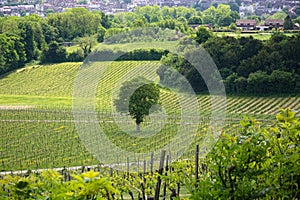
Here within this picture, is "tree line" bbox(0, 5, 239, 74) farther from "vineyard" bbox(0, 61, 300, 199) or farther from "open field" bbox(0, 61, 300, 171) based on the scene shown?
"vineyard" bbox(0, 61, 300, 199)

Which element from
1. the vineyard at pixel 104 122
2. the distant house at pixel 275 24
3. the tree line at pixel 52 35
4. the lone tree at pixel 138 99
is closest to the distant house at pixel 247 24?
the distant house at pixel 275 24

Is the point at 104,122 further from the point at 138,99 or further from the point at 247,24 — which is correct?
the point at 247,24

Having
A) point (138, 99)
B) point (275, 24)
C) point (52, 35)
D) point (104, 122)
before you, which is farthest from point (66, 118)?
point (275, 24)

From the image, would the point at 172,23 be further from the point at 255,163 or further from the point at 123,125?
the point at 255,163

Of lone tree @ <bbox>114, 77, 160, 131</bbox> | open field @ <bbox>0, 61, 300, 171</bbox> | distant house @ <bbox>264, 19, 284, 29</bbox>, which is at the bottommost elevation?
open field @ <bbox>0, 61, 300, 171</bbox>

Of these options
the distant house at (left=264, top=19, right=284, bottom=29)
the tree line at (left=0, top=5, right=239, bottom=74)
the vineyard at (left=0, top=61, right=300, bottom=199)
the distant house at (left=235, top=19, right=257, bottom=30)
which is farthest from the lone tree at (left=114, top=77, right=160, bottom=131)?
the distant house at (left=235, top=19, right=257, bottom=30)

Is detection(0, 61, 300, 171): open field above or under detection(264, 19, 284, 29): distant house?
under
